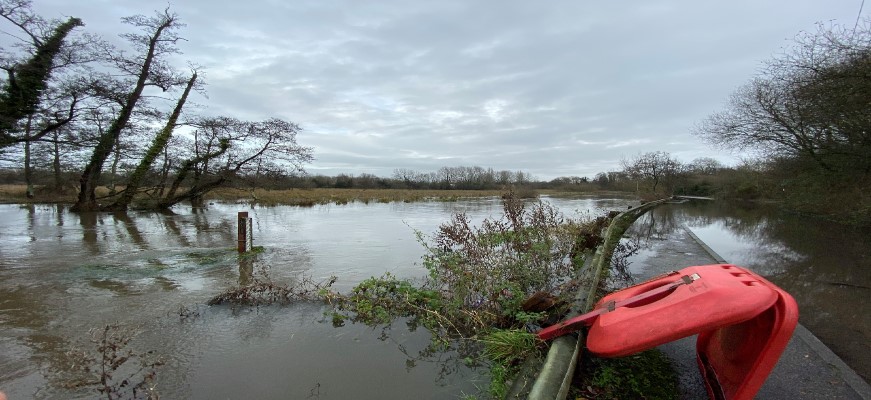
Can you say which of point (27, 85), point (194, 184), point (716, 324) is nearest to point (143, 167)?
point (194, 184)

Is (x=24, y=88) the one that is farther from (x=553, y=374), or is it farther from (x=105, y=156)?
(x=553, y=374)

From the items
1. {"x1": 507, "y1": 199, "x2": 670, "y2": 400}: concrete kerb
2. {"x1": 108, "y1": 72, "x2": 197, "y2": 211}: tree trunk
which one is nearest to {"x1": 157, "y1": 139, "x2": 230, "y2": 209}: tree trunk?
{"x1": 108, "y1": 72, "x2": 197, "y2": 211}: tree trunk

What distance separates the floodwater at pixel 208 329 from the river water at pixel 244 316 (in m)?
0.02

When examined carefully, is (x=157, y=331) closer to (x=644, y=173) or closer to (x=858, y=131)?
(x=858, y=131)

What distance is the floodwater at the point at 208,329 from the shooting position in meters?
3.84

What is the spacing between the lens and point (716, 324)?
2.67m

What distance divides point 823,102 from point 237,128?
88.3ft

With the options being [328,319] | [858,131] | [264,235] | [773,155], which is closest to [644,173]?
[773,155]

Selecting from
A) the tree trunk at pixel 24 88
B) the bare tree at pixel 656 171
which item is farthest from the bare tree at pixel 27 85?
the bare tree at pixel 656 171

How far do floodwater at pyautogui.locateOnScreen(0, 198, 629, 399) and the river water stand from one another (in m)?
Result: 0.02

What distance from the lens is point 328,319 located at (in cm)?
551

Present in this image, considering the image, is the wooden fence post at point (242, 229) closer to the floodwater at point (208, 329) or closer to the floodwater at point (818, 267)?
the floodwater at point (208, 329)

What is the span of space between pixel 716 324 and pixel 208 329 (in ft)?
17.3

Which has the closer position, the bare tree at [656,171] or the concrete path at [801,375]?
the concrete path at [801,375]
